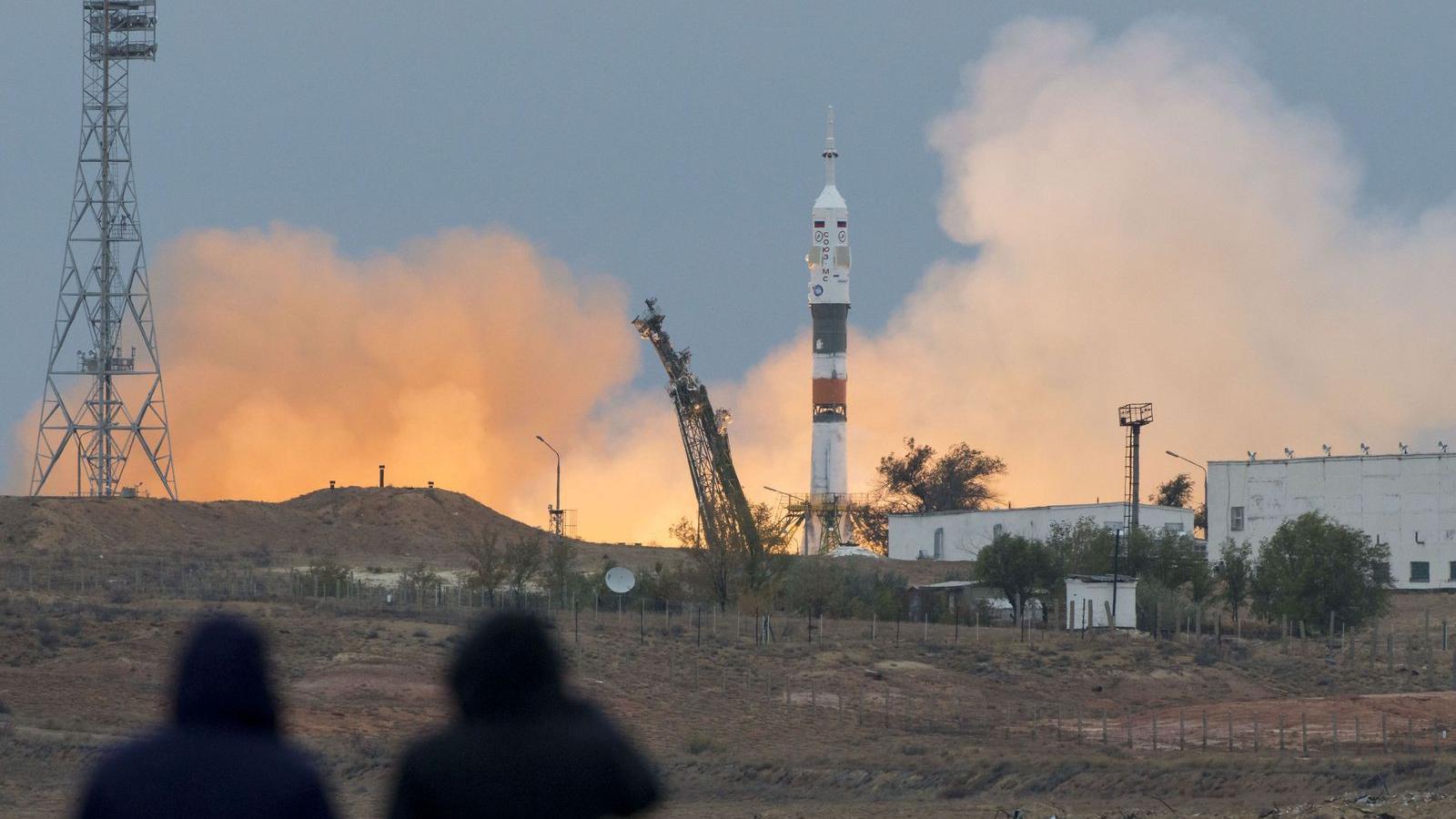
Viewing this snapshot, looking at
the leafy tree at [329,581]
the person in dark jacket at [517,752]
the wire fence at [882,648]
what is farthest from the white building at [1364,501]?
the person in dark jacket at [517,752]

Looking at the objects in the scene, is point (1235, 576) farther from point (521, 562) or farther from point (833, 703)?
point (833, 703)

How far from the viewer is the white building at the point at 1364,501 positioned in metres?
90.8

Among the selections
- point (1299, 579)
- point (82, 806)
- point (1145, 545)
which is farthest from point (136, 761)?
point (1145, 545)

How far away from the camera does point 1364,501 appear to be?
303 feet

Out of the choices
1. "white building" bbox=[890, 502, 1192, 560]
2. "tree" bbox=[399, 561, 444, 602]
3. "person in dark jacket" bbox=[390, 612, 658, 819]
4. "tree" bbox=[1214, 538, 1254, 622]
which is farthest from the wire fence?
"person in dark jacket" bbox=[390, 612, 658, 819]

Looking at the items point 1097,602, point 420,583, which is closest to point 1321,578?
point 1097,602

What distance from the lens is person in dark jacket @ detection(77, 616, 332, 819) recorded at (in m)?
6.31

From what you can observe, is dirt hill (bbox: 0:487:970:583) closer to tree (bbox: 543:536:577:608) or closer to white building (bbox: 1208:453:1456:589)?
tree (bbox: 543:536:577:608)

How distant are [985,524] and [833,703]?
56.1m

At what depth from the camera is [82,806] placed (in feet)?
20.5

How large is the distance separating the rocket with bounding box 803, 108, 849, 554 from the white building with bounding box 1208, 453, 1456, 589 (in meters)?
18.7

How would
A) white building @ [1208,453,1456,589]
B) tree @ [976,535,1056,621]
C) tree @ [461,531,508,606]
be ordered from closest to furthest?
tree @ [461,531,508,606] < tree @ [976,535,1056,621] < white building @ [1208,453,1456,589]

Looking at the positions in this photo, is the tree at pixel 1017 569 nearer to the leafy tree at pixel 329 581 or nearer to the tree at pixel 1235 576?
the tree at pixel 1235 576

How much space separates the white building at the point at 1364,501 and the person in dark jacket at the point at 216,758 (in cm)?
8950
